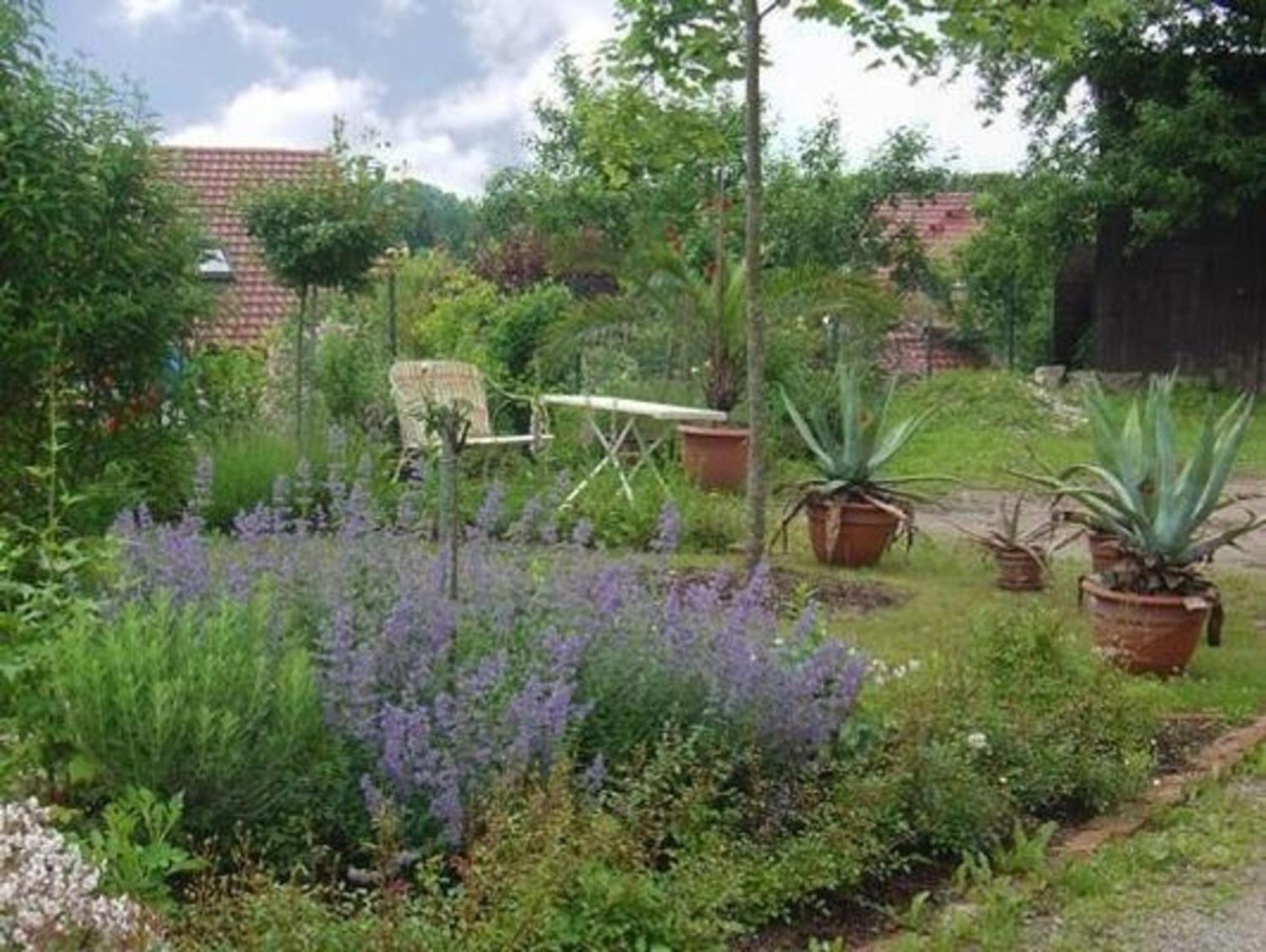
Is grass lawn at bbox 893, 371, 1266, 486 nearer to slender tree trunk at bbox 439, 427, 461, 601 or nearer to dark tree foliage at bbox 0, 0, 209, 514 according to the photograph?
dark tree foliage at bbox 0, 0, 209, 514

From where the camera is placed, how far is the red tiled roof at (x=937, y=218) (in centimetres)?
2122

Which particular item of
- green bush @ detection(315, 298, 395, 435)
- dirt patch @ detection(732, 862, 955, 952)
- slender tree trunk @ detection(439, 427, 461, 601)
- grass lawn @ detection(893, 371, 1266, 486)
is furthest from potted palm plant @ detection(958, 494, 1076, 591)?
green bush @ detection(315, 298, 395, 435)

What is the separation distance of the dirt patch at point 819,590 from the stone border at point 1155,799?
190 cm

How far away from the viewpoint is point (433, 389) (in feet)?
35.2

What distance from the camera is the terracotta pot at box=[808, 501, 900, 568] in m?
8.13

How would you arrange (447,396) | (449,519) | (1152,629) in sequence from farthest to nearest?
1. (447,396)
2. (1152,629)
3. (449,519)

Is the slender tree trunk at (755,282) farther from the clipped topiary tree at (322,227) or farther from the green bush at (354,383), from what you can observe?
the clipped topiary tree at (322,227)

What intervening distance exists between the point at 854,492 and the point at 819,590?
0.92 meters

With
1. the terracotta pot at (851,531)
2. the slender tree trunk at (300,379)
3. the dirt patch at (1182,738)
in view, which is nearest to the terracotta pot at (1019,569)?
the terracotta pot at (851,531)

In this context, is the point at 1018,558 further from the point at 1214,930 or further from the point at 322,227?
the point at 322,227

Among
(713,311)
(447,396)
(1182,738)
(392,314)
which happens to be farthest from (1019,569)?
(392,314)

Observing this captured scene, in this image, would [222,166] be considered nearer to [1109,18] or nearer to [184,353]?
[184,353]

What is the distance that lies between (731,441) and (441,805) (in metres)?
7.65

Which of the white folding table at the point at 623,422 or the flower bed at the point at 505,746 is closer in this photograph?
the flower bed at the point at 505,746
